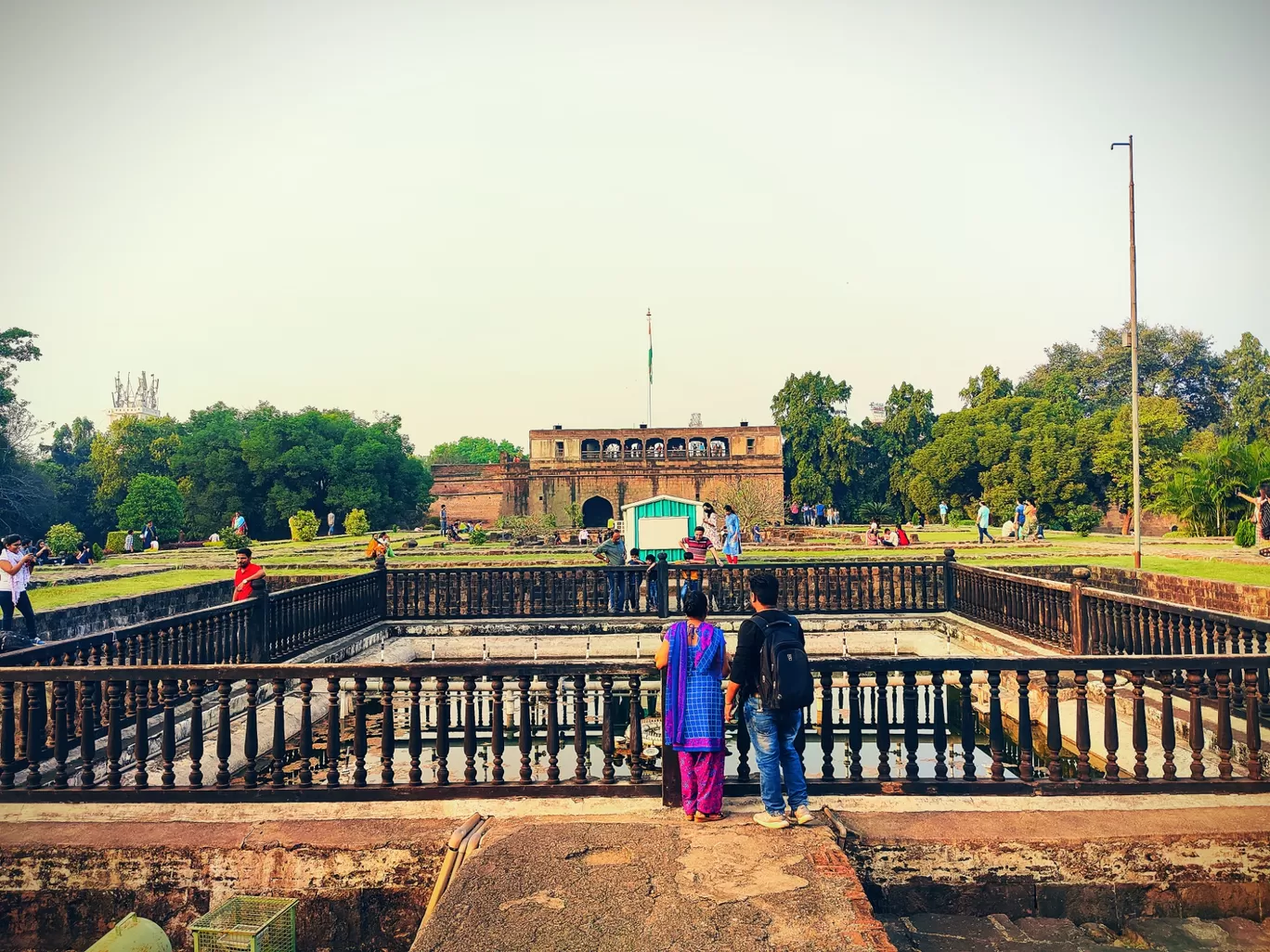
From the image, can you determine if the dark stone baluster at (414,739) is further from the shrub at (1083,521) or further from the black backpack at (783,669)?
the shrub at (1083,521)

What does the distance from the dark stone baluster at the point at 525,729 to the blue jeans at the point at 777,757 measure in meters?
1.13

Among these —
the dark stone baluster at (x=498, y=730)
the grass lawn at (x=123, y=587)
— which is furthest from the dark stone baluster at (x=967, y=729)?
the grass lawn at (x=123, y=587)

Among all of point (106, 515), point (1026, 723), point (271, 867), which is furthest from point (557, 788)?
point (106, 515)

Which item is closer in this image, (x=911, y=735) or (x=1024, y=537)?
(x=911, y=735)

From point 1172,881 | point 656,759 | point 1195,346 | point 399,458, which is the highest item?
point 1195,346

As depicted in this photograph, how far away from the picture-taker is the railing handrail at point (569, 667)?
420 cm

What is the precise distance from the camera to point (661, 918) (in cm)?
287

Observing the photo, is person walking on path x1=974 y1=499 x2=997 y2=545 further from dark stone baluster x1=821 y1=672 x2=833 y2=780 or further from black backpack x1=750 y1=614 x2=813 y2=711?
black backpack x1=750 y1=614 x2=813 y2=711

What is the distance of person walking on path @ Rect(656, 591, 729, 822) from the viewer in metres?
3.79

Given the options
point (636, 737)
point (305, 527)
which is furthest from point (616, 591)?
point (305, 527)

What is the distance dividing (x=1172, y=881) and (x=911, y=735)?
1209mm

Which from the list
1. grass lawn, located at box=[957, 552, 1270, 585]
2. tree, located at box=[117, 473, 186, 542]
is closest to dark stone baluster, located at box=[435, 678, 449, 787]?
grass lawn, located at box=[957, 552, 1270, 585]

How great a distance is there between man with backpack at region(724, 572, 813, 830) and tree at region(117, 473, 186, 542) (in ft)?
112

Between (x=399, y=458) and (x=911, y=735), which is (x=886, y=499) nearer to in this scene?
(x=399, y=458)
